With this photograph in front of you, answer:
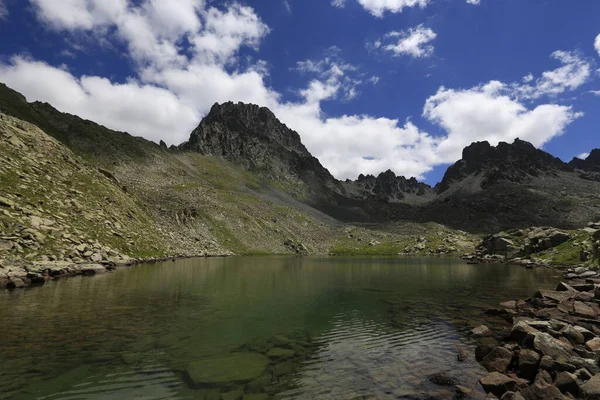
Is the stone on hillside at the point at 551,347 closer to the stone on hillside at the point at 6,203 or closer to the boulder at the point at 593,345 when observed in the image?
the boulder at the point at 593,345

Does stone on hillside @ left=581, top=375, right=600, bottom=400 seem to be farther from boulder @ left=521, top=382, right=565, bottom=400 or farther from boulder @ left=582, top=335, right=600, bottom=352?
boulder @ left=582, top=335, right=600, bottom=352

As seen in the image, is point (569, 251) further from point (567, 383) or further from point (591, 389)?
point (591, 389)

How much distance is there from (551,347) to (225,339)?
17.6 m

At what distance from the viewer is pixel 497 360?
56.5ft

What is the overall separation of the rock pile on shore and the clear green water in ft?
4.37

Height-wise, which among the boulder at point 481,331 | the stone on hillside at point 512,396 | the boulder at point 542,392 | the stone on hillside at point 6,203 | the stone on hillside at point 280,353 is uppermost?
the stone on hillside at point 6,203

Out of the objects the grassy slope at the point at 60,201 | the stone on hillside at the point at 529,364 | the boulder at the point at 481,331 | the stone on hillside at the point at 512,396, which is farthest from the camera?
the grassy slope at the point at 60,201

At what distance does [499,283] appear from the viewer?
51312mm

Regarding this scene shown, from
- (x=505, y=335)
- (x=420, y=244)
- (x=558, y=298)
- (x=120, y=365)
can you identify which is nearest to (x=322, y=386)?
(x=120, y=365)

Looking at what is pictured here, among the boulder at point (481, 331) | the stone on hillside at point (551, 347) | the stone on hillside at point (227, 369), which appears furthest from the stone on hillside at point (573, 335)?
the stone on hillside at point (227, 369)

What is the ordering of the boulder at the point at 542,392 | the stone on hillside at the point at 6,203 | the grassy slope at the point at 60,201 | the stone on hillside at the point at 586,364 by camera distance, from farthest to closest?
the grassy slope at the point at 60,201 < the stone on hillside at the point at 6,203 < the stone on hillside at the point at 586,364 < the boulder at the point at 542,392

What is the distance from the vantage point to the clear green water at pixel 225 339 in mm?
14398

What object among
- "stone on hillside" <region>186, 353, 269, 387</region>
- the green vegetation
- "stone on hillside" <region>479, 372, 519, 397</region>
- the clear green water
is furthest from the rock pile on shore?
the green vegetation

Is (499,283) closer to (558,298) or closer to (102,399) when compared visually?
(558,298)
